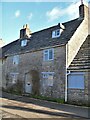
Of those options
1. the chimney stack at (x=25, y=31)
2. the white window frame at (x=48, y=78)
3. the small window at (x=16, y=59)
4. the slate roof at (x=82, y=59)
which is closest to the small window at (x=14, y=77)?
the small window at (x=16, y=59)

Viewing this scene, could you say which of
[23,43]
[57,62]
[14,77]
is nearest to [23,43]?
[23,43]

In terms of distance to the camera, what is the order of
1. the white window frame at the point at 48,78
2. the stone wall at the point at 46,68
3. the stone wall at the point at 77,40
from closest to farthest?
1. the stone wall at the point at 46,68
2. the stone wall at the point at 77,40
3. the white window frame at the point at 48,78

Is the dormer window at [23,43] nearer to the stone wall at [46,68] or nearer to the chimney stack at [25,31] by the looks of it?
the chimney stack at [25,31]

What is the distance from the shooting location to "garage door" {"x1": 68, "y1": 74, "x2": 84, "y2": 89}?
18336 millimetres

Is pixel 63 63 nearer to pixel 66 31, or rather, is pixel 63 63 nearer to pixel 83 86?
pixel 83 86

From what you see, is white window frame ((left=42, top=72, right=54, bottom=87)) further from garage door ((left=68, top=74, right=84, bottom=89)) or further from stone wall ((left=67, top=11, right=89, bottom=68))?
stone wall ((left=67, top=11, right=89, bottom=68))

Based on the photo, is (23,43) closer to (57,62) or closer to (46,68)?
(46,68)

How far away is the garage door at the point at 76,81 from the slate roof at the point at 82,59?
80 cm

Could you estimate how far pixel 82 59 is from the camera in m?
19.9

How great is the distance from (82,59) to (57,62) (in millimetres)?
2800

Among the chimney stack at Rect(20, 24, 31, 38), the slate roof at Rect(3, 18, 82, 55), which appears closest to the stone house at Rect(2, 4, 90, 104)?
the slate roof at Rect(3, 18, 82, 55)

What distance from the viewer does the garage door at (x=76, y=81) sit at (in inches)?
722

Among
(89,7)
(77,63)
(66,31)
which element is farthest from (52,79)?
(89,7)

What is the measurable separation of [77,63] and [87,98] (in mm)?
3978
